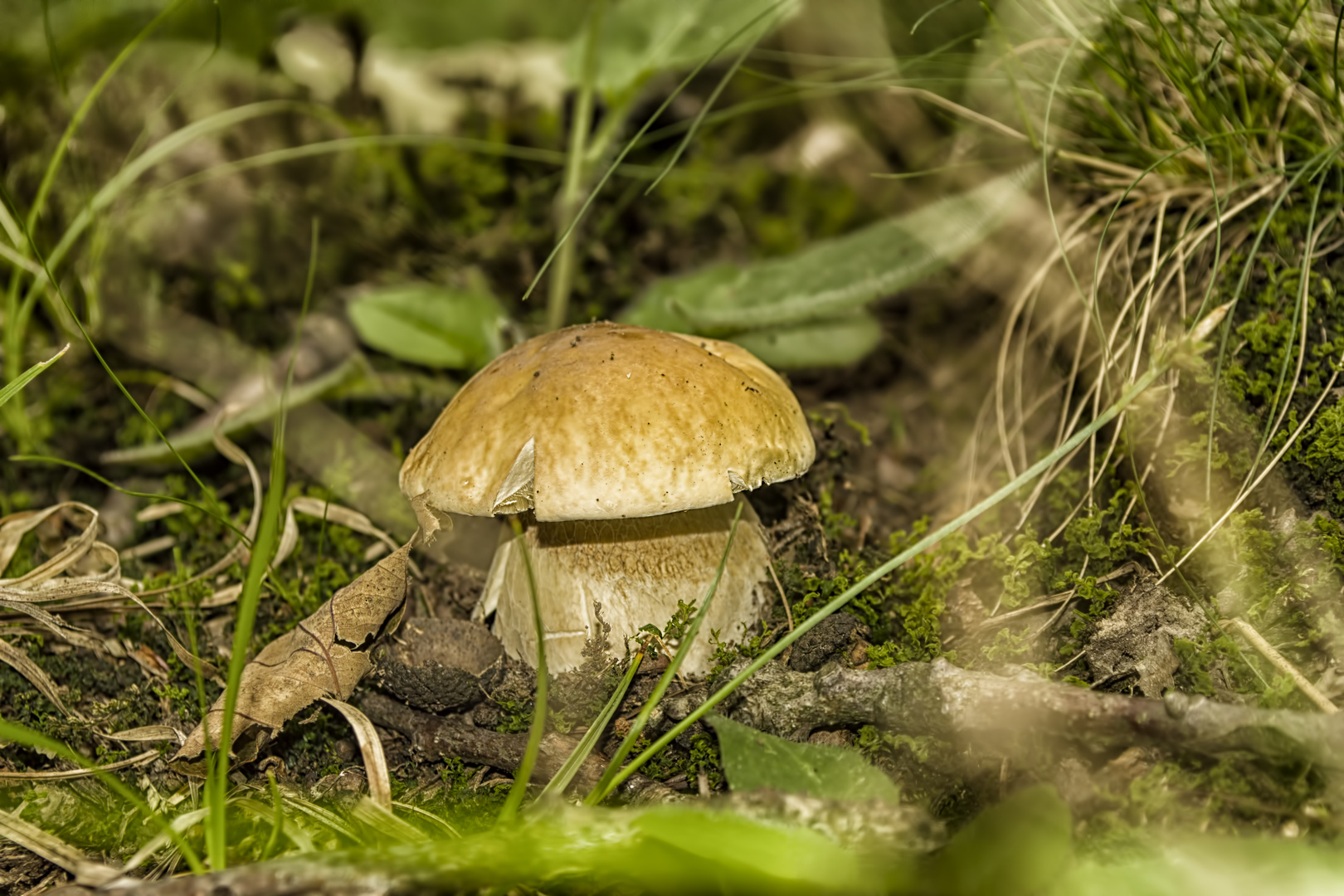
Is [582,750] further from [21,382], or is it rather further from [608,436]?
[21,382]

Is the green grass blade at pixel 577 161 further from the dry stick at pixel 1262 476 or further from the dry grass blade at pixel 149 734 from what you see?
the dry stick at pixel 1262 476

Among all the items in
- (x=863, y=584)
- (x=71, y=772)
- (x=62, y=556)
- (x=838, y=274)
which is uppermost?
(x=838, y=274)

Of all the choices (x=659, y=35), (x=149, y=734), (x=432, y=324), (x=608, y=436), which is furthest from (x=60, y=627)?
(x=659, y=35)

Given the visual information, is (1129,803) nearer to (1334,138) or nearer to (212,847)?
(212,847)

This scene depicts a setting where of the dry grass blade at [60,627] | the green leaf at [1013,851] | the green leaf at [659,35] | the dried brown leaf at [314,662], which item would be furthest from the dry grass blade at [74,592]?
the green leaf at [659,35]

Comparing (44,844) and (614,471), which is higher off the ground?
(614,471)

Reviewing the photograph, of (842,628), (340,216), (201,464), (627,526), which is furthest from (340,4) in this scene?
(842,628)
